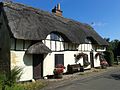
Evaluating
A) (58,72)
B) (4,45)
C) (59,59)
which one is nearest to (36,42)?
(4,45)

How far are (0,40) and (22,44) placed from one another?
5.57 ft

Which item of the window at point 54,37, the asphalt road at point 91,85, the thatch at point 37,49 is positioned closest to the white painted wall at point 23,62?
the thatch at point 37,49

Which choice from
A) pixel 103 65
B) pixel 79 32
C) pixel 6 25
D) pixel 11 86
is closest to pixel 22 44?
pixel 6 25

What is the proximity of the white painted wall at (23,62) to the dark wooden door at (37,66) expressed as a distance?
0.46 m

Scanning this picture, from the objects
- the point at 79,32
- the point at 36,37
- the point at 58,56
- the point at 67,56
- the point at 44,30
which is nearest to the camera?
the point at 36,37

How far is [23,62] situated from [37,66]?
1.67m

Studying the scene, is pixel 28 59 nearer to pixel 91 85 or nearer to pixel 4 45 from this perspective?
pixel 4 45

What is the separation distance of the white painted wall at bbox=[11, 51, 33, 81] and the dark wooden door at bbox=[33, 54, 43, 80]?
1.52 feet

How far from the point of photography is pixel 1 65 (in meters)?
16.1

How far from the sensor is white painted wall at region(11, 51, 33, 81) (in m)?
15.5

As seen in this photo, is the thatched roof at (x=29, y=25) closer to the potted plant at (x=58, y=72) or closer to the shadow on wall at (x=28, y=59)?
the shadow on wall at (x=28, y=59)

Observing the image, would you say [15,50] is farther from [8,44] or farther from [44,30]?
[44,30]

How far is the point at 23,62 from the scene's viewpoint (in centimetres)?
1612

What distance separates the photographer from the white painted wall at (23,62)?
15.5 meters
